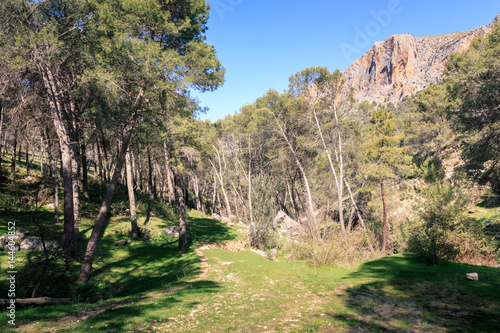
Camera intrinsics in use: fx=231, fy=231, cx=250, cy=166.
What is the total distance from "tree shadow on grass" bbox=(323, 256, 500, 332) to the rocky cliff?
160 meters

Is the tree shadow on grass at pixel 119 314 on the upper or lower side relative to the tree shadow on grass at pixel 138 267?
upper

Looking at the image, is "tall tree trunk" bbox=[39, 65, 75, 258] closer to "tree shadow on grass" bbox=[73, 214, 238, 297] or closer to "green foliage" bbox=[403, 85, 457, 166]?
"tree shadow on grass" bbox=[73, 214, 238, 297]

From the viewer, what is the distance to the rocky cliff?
142062 millimetres

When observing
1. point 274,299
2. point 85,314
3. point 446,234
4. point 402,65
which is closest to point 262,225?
point 274,299

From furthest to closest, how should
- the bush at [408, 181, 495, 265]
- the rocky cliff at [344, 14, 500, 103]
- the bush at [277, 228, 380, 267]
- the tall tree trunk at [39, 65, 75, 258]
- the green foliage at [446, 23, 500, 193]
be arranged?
the rocky cliff at [344, 14, 500, 103], the green foliage at [446, 23, 500, 193], the bush at [277, 228, 380, 267], the bush at [408, 181, 495, 265], the tall tree trunk at [39, 65, 75, 258]

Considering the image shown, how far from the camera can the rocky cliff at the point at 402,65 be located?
466 feet

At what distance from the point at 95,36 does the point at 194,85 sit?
5.11 meters

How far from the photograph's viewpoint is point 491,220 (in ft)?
49.3

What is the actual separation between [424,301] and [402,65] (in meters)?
203

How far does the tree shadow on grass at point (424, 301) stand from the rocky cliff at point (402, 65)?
15978 centimetres

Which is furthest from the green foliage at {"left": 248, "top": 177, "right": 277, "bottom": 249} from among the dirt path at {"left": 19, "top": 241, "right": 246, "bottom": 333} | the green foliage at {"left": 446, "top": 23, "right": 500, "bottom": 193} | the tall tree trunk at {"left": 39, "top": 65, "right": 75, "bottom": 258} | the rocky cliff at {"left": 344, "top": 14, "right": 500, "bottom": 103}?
the rocky cliff at {"left": 344, "top": 14, "right": 500, "bottom": 103}

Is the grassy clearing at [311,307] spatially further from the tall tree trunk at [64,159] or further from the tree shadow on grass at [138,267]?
the tall tree trunk at [64,159]

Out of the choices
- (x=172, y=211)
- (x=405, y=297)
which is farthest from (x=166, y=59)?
(x=172, y=211)

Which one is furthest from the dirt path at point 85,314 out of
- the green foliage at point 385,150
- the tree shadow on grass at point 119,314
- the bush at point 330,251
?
the green foliage at point 385,150
